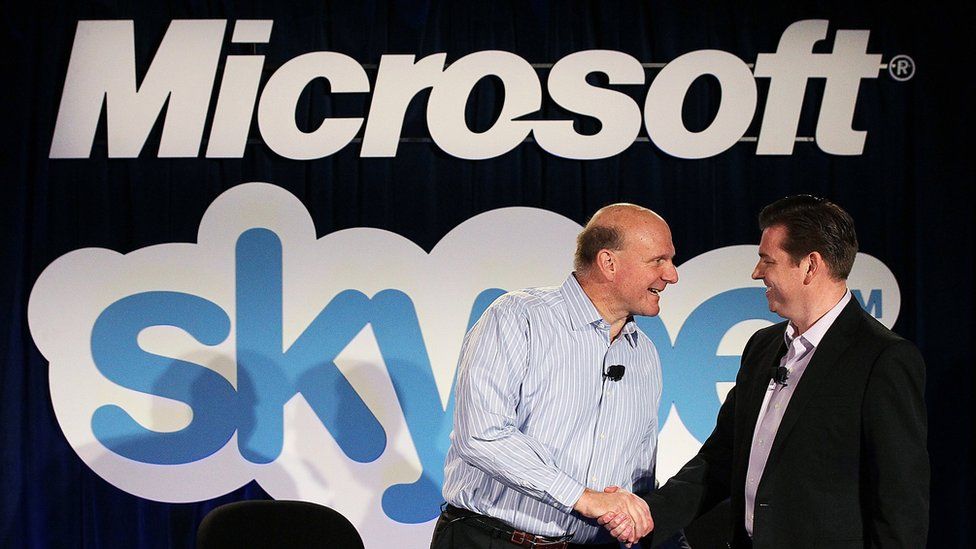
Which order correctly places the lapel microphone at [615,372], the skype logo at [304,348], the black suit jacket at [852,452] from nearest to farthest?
the black suit jacket at [852,452] → the lapel microphone at [615,372] → the skype logo at [304,348]

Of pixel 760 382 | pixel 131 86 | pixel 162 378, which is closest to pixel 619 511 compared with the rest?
pixel 760 382

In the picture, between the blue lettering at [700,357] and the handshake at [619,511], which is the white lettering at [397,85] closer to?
the blue lettering at [700,357]

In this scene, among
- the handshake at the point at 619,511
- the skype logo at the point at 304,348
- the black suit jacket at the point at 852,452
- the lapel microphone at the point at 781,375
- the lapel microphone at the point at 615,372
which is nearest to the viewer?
the black suit jacket at the point at 852,452

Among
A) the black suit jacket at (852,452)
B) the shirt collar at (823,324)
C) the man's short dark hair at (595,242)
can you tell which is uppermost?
the man's short dark hair at (595,242)

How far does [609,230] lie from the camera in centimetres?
296

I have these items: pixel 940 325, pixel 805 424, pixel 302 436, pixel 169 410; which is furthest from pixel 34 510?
pixel 940 325

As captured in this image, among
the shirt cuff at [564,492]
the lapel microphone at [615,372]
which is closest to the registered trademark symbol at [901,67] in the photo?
the lapel microphone at [615,372]

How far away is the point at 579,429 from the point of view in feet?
9.21

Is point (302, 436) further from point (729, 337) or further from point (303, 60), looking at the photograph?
point (729, 337)

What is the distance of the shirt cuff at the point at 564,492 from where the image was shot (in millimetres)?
2602

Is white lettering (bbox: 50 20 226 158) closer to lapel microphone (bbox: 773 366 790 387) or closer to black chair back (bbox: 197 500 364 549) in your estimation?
black chair back (bbox: 197 500 364 549)

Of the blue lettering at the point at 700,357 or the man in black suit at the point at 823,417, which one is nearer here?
the man in black suit at the point at 823,417

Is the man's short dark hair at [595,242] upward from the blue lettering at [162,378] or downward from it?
upward

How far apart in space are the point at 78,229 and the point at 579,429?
110 inches
